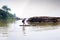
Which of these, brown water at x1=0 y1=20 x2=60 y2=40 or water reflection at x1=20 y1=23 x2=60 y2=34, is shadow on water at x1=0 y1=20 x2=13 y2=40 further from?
water reflection at x1=20 y1=23 x2=60 y2=34

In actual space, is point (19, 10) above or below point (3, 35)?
above

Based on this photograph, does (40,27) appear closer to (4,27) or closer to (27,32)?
(27,32)

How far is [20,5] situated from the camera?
1656 millimetres

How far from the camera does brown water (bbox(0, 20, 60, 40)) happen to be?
1613 mm

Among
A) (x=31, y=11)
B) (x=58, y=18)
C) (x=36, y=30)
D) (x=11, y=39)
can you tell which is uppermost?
(x=31, y=11)

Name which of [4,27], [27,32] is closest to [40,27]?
[27,32]

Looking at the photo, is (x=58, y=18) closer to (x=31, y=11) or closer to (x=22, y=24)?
(x=31, y=11)

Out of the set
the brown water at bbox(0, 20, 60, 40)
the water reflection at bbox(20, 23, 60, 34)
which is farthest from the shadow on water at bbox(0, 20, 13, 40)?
the water reflection at bbox(20, 23, 60, 34)

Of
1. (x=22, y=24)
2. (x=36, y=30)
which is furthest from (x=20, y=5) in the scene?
(x=36, y=30)

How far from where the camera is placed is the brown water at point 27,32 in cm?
161

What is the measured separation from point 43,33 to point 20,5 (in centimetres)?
56

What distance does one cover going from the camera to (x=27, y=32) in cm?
162

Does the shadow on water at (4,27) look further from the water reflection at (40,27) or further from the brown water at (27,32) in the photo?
the water reflection at (40,27)

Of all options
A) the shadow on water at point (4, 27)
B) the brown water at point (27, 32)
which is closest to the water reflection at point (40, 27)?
the brown water at point (27, 32)
